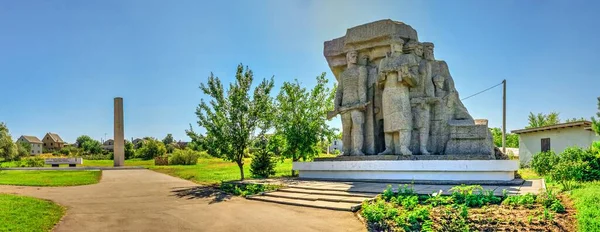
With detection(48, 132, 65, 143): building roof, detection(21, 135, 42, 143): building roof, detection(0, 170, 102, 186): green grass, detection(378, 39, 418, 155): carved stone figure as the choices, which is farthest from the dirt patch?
detection(48, 132, 65, 143): building roof

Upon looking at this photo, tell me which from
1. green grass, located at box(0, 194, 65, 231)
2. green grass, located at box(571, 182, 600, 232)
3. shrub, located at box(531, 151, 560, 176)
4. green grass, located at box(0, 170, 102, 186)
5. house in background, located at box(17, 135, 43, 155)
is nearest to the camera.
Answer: green grass, located at box(571, 182, 600, 232)

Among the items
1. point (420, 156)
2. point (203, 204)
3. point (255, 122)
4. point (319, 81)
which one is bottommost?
point (203, 204)

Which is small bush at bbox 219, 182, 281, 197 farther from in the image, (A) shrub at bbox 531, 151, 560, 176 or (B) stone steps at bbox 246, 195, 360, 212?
(A) shrub at bbox 531, 151, 560, 176

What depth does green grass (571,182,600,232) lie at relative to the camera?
Result: 486cm

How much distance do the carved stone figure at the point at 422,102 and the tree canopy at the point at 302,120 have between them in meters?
5.21

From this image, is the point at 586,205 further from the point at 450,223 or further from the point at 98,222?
the point at 98,222

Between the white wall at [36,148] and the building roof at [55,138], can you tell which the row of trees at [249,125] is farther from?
the building roof at [55,138]

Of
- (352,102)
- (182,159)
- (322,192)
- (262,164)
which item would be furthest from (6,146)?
(322,192)

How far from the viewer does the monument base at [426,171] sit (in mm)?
9742

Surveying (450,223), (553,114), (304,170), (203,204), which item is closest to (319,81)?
(304,170)

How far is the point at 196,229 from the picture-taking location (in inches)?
256

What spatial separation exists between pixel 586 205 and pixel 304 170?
324 inches

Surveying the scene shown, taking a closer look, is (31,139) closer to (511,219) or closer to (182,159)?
(182,159)

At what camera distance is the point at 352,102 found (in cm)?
1203
